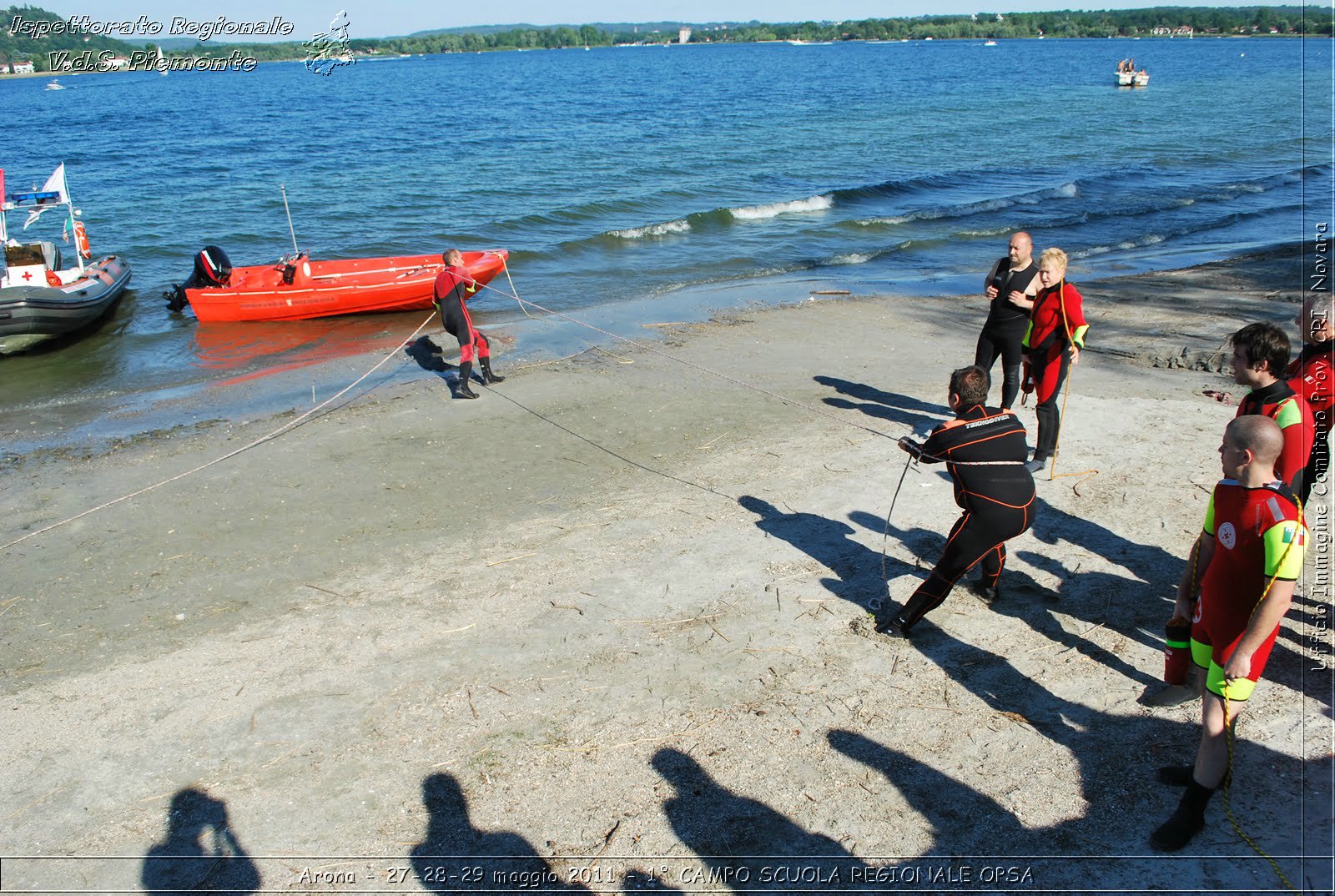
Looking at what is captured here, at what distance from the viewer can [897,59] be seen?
123625 mm

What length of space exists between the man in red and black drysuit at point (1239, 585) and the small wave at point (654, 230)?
66.9ft

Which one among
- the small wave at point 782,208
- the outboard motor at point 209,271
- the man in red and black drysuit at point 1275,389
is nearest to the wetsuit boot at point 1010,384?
the man in red and black drysuit at point 1275,389

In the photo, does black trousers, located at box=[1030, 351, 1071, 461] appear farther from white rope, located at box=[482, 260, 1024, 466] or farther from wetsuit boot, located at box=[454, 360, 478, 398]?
wetsuit boot, located at box=[454, 360, 478, 398]

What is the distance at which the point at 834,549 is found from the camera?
264 inches

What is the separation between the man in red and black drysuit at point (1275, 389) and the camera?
15.5 feet

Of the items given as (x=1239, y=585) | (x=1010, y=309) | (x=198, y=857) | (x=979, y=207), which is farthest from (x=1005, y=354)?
(x=979, y=207)

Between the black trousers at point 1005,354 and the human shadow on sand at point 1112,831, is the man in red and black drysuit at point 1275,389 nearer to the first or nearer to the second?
the human shadow on sand at point 1112,831

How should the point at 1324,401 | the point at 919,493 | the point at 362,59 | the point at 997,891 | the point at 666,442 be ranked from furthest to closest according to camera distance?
the point at 362,59 → the point at 666,442 → the point at 919,493 → the point at 1324,401 → the point at 997,891

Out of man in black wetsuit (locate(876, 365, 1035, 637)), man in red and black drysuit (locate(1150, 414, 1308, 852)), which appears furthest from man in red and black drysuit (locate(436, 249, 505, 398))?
man in red and black drysuit (locate(1150, 414, 1308, 852))

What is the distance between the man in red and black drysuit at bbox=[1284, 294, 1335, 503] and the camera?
16.9 feet

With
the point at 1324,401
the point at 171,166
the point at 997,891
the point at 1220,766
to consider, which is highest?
the point at 171,166

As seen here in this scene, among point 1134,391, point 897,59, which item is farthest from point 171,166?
point 897,59

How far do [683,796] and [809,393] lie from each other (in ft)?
21.6

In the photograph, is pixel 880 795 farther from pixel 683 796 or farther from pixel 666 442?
pixel 666 442
